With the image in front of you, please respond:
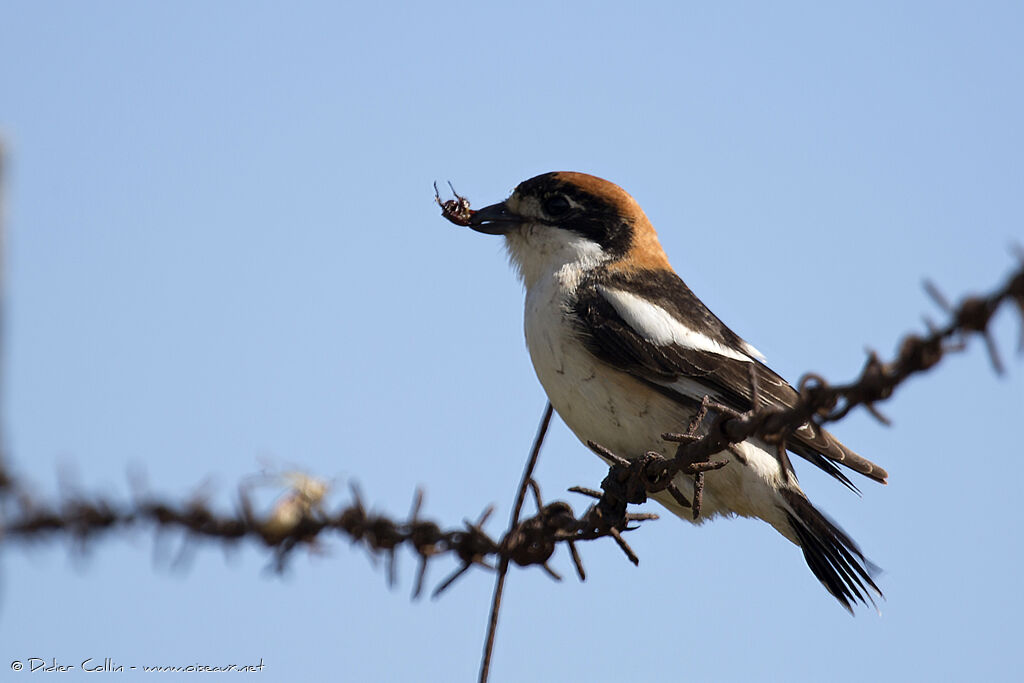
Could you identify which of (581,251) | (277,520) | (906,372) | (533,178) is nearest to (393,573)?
(277,520)

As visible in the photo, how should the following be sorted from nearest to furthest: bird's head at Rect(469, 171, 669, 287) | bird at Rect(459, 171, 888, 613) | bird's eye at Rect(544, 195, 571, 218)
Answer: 1. bird at Rect(459, 171, 888, 613)
2. bird's head at Rect(469, 171, 669, 287)
3. bird's eye at Rect(544, 195, 571, 218)

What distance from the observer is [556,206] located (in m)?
5.46

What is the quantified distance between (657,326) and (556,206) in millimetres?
1150

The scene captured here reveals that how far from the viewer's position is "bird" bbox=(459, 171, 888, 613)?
4336 mm

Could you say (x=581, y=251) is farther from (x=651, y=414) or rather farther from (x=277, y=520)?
(x=277, y=520)

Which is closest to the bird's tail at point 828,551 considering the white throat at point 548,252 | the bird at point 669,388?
the bird at point 669,388

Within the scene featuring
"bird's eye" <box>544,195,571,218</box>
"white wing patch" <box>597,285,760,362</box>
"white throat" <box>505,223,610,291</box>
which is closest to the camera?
"white wing patch" <box>597,285,760,362</box>

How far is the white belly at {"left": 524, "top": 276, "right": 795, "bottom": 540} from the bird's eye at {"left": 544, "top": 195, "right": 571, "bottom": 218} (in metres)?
0.87

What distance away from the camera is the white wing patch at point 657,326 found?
14.9 feet

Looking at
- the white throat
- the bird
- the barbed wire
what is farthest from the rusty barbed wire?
the white throat

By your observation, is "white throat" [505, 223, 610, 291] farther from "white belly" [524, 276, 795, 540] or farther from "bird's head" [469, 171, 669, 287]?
"white belly" [524, 276, 795, 540]

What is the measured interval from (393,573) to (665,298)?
2800 mm

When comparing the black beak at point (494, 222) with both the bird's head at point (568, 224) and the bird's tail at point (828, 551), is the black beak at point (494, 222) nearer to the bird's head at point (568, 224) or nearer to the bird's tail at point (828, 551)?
the bird's head at point (568, 224)

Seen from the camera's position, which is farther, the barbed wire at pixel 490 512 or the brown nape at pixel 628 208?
the brown nape at pixel 628 208
